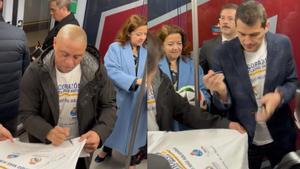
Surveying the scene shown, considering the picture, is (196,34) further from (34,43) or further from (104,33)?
(104,33)

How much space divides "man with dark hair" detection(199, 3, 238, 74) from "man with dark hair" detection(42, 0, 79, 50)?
2.25 feet

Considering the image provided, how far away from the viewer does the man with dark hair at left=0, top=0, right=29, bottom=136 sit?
1.48 m

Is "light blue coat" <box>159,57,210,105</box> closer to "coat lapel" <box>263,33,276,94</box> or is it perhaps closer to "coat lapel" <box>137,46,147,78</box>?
"coat lapel" <box>263,33,276,94</box>

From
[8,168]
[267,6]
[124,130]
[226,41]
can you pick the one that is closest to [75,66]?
[8,168]

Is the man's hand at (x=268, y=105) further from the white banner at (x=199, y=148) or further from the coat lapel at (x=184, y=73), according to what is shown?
the coat lapel at (x=184, y=73)

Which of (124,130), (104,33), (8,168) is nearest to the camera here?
(8,168)

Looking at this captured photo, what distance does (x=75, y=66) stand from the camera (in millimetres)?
1311

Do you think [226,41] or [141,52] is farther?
[141,52]

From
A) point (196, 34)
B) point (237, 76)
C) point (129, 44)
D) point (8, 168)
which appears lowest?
point (8, 168)

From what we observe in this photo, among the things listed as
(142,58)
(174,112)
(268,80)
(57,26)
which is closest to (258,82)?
(268,80)

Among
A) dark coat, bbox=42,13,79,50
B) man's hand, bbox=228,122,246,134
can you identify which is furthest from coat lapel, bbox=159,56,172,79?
dark coat, bbox=42,13,79,50

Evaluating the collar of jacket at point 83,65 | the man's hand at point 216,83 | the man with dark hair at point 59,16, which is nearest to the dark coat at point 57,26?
the man with dark hair at point 59,16

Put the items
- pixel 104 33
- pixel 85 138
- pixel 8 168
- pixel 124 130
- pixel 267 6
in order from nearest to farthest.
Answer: pixel 267 6, pixel 8 168, pixel 85 138, pixel 104 33, pixel 124 130

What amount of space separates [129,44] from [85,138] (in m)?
0.84
